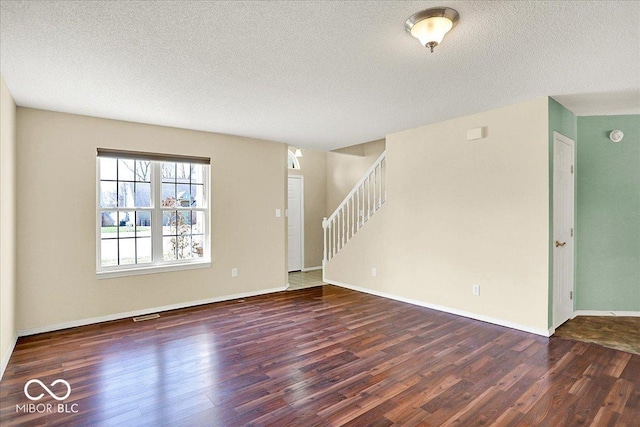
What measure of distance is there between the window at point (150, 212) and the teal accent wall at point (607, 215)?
492 centimetres

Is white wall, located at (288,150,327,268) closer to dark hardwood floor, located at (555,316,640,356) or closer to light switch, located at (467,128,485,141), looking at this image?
light switch, located at (467,128,485,141)

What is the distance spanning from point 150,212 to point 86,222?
0.71 metres

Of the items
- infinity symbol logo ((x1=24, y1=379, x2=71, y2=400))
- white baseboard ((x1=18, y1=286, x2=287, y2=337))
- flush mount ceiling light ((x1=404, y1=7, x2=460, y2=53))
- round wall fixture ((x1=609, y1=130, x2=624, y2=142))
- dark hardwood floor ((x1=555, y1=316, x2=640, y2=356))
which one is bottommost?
dark hardwood floor ((x1=555, y1=316, x2=640, y2=356))

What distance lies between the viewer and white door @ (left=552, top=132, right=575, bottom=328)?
3586mm

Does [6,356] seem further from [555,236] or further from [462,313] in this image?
[555,236]

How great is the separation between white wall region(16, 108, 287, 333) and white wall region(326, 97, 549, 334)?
2.17 metres

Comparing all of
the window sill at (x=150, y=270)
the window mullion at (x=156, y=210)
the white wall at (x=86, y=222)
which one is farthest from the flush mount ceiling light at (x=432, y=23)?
the window sill at (x=150, y=270)

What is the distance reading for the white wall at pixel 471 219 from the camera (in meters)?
3.50

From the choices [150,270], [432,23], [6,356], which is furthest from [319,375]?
[150,270]

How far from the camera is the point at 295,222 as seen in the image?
287 inches

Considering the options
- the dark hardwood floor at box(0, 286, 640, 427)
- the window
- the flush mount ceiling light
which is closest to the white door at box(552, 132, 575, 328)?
the dark hardwood floor at box(0, 286, 640, 427)

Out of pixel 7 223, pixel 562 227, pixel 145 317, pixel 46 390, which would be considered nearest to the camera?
pixel 46 390

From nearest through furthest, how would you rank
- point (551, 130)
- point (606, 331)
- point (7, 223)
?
point (7, 223) → point (551, 130) → point (606, 331)

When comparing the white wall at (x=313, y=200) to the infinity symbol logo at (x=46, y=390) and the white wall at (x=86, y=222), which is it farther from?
the infinity symbol logo at (x=46, y=390)
